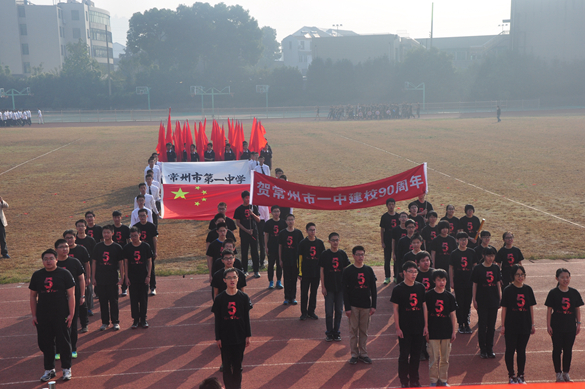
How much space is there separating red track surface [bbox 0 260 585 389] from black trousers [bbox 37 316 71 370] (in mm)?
320

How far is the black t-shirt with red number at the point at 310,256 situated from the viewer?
9.03 meters

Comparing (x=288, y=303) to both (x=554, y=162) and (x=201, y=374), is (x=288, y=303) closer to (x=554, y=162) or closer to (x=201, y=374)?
(x=201, y=374)

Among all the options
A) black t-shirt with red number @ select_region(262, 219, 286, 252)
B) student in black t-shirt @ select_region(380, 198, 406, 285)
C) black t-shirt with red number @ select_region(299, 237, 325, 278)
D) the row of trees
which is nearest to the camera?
black t-shirt with red number @ select_region(299, 237, 325, 278)

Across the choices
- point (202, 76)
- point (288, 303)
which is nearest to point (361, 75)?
point (202, 76)

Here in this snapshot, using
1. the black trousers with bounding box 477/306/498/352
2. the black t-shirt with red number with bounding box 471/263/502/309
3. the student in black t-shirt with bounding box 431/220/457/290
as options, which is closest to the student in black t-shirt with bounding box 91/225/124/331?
the student in black t-shirt with bounding box 431/220/457/290

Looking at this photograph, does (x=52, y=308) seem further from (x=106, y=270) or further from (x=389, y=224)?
(x=389, y=224)

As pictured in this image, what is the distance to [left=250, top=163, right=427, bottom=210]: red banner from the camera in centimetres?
1108

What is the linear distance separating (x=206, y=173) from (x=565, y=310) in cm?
1188

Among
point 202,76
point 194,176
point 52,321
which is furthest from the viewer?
point 202,76

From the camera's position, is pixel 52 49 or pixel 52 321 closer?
pixel 52 321

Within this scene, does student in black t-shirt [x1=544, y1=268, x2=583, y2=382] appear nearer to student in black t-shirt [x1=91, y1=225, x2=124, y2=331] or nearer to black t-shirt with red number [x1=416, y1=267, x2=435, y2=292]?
black t-shirt with red number [x1=416, y1=267, x2=435, y2=292]

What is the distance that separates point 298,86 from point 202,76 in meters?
16.0

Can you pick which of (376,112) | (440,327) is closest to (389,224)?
(440,327)

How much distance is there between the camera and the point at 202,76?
86.2 meters
